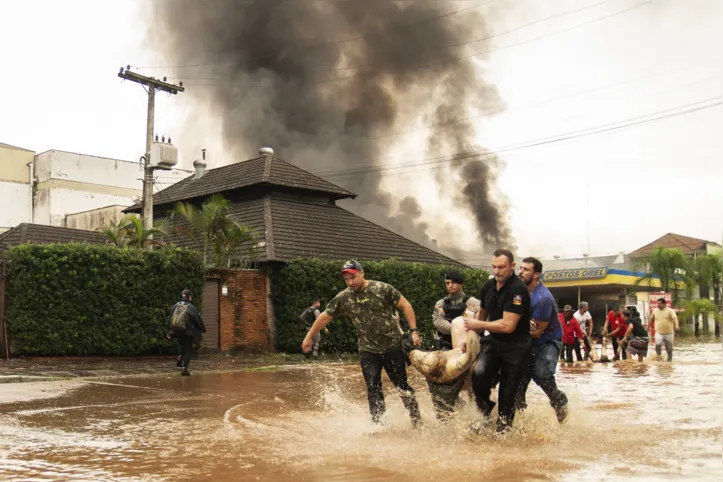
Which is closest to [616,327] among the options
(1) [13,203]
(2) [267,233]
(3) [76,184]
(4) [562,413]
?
(2) [267,233]

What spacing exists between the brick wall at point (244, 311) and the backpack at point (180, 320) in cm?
712

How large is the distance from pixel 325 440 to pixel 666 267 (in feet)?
176

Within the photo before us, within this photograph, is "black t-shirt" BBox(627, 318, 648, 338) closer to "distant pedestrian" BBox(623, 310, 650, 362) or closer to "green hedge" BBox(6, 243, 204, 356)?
"distant pedestrian" BBox(623, 310, 650, 362)

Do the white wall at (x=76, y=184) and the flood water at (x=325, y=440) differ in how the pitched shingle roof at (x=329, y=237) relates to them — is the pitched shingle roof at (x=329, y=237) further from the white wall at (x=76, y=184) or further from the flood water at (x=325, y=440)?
the white wall at (x=76, y=184)

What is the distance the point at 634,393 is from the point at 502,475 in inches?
307

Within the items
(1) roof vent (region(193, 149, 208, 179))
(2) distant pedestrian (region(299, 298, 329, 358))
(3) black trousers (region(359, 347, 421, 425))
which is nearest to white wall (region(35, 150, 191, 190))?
(1) roof vent (region(193, 149, 208, 179))

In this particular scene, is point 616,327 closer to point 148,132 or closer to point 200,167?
point 148,132

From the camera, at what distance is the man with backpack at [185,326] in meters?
15.5

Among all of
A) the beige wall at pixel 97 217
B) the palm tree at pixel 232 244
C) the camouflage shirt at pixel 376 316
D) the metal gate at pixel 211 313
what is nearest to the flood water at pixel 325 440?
the camouflage shirt at pixel 376 316

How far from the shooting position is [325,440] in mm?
7582

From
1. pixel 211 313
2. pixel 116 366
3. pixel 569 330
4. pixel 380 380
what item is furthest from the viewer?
pixel 211 313

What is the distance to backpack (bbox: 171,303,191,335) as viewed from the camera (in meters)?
15.5

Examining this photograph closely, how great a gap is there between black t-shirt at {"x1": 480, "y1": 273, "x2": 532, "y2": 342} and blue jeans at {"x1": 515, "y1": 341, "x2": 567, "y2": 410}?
1.99ft

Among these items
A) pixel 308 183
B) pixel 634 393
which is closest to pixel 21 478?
pixel 634 393
